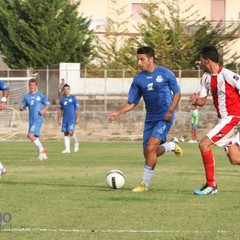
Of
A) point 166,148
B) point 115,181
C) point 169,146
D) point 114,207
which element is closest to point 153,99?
point 166,148

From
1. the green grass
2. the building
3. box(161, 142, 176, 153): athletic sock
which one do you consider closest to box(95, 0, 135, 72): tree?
the building

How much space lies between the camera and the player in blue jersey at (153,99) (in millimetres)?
14602

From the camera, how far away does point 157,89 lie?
48.5ft

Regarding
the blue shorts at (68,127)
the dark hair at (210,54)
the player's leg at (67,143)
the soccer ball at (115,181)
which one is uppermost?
the dark hair at (210,54)

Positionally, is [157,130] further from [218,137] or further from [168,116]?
[218,137]

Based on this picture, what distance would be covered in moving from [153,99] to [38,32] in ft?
130

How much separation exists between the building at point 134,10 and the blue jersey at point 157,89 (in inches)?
1944

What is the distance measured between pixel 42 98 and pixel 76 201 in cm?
1336

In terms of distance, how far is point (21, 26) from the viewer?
5359cm

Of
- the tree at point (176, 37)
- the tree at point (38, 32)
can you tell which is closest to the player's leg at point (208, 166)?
the tree at point (38, 32)

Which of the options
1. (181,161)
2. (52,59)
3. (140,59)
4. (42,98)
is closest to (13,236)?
(140,59)

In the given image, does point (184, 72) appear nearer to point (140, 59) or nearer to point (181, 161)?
point (181, 161)

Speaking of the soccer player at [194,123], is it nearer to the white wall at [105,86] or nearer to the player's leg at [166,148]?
the white wall at [105,86]

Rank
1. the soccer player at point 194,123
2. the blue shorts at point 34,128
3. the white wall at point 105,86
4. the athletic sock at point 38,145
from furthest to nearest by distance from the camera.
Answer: the white wall at point 105,86 → the soccer player at point 194,123 → the blue shorts at point 34,128 → the athletic sock at point 38,145
